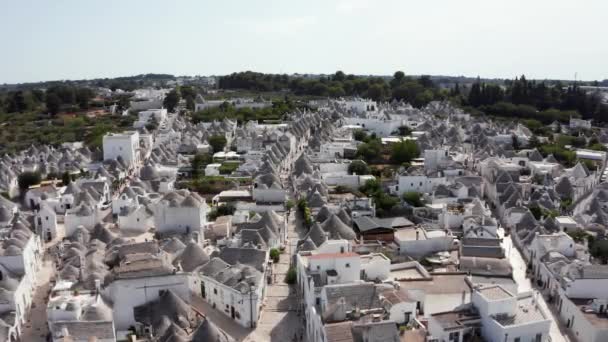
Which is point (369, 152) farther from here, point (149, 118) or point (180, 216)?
point (149, 118)

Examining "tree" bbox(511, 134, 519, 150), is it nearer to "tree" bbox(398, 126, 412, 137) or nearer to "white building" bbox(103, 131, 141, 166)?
"tree" bbox(398, 126, 412, 137)

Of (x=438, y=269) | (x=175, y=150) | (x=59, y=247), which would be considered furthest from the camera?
(x=175, y=150)

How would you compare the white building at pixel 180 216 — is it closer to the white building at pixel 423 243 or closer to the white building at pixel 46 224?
the white building at pixel 46 224

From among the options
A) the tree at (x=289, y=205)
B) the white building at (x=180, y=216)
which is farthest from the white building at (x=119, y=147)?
the tree at (x=289, y=205)

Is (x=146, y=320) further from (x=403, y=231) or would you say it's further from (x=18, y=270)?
(x=403, y=231)

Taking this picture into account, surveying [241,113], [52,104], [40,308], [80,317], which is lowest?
[40,308]

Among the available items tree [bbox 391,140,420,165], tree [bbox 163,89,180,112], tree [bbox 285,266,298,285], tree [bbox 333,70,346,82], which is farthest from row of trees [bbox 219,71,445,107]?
tree [bbox 285,266,298,285]

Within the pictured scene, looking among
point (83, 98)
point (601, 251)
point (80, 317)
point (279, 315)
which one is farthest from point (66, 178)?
point (83, 98)

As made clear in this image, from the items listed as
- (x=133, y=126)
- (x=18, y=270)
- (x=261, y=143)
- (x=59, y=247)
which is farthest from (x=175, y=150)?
(x=18, y=270)
